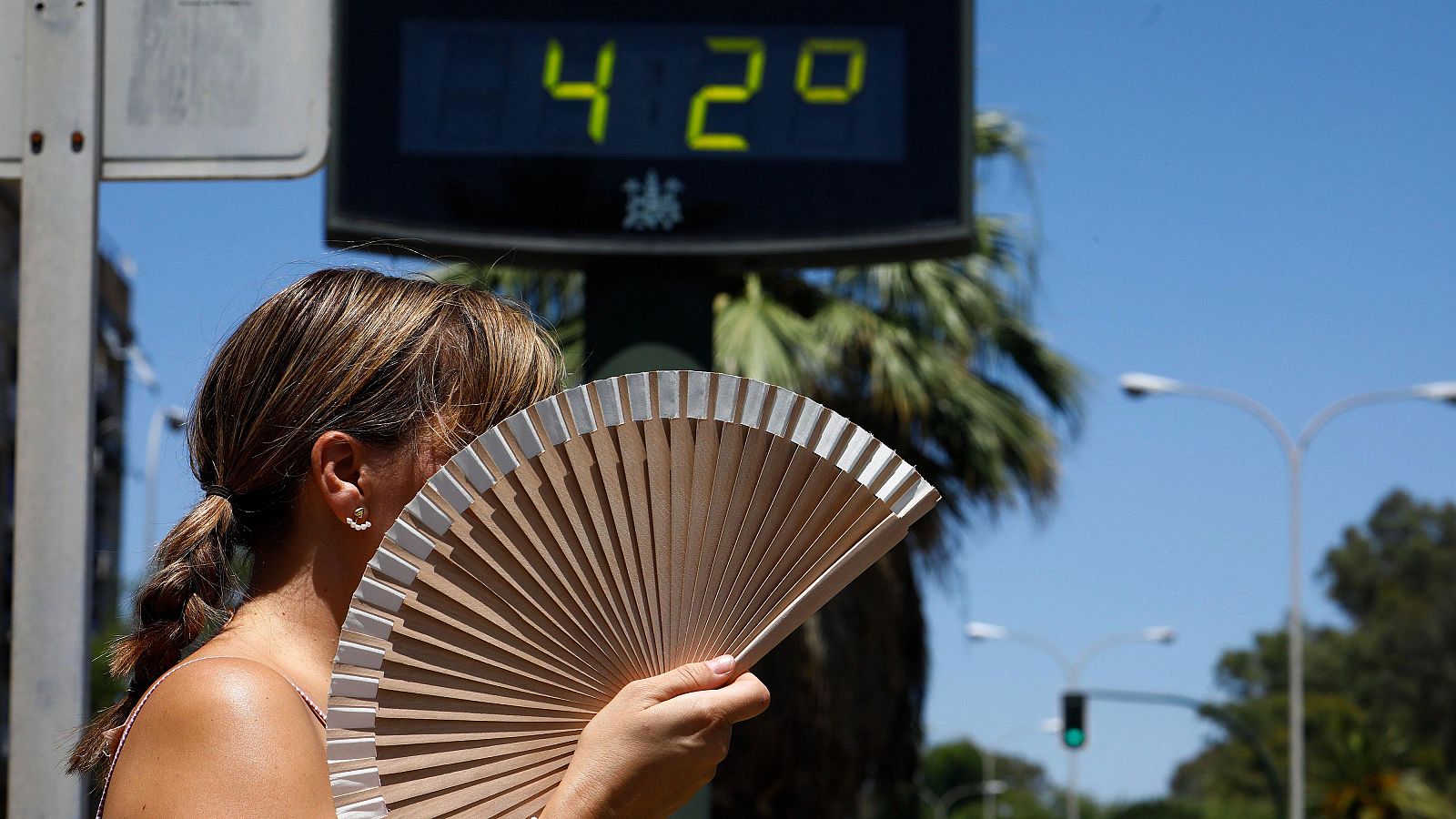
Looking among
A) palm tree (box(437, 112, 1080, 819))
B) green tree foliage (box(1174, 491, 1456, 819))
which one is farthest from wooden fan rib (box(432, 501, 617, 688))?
green tree foliage (box(1174, 491, 1456, 819))

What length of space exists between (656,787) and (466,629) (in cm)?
20

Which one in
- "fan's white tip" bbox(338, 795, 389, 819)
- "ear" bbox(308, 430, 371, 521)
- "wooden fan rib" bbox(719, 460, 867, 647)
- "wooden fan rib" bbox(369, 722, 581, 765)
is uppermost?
"ear" bbox(308, 430, 371, 521)

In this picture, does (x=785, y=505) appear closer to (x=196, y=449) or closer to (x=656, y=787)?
(x=656, y=787)

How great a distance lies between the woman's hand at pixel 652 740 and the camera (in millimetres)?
1411

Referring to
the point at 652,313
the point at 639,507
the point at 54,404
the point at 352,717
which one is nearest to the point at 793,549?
the point at 639,507

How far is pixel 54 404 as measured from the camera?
6.25ft

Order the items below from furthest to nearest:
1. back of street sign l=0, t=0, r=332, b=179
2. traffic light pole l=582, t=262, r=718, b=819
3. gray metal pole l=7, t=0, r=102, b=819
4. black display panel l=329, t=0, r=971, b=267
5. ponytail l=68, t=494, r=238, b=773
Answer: traffic light pole l=582, t=262, r=718, b=819 → black display panel l=329, t=0, r=971, b=267 → back of street sign l=0, t=0, r=332, b=179 → gray metal pole l=7, t=0, r=102, b=819 → ponytail l=68, t=494, r=238, b=773

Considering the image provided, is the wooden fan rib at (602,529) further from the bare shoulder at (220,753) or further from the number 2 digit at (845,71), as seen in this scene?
the number 2 digit at (845,71)

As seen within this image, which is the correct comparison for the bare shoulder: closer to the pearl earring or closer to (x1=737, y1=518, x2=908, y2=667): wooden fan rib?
the pearl earring

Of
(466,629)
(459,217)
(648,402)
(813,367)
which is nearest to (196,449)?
(466,629)

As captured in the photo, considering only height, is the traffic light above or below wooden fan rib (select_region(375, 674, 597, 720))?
below

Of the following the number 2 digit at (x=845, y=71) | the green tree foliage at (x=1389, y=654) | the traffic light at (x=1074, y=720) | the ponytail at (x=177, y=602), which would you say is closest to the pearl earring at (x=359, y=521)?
the ponytail at (x=177, y=602)

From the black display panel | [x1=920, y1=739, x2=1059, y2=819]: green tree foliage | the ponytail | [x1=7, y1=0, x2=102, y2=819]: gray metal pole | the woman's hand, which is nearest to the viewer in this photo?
the woman's hand

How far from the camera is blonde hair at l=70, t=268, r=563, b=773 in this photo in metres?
1.57
